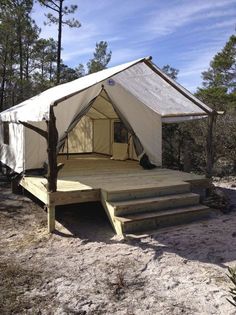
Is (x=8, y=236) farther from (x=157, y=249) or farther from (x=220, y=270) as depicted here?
(x=220, y=270)

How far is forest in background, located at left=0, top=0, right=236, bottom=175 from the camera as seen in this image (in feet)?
34.0

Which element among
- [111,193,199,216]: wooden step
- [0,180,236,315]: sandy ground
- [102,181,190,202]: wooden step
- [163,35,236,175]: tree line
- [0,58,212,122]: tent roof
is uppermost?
[0,58,212,122]: tent roof

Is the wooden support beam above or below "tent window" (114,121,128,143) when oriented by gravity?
below

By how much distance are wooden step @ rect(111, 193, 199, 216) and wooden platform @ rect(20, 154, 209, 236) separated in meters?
0.17

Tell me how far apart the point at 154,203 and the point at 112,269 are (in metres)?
1.76

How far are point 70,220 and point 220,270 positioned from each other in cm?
300

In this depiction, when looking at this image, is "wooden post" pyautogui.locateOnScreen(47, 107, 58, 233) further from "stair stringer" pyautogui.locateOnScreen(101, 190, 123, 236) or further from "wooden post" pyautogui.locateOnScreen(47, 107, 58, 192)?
"stair stringer" pyautogui.locateOnScreen(101, 190, 123, 236)

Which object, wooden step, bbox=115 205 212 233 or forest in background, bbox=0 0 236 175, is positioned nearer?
wooden step, bbox=115 205 212 233

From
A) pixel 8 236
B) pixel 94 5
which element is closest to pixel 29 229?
pixel 8 236

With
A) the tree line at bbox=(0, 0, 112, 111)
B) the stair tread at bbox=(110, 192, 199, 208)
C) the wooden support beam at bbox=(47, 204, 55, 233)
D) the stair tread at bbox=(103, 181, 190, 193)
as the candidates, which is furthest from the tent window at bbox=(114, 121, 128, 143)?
the tree line at bbox=(0, 0, 112, 111)

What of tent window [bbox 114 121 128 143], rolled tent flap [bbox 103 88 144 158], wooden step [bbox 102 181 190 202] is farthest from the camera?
tent window [bbox 114 121 128 143]

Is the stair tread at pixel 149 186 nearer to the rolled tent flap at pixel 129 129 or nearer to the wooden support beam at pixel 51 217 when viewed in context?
the wooden support beam at pixel 51 217

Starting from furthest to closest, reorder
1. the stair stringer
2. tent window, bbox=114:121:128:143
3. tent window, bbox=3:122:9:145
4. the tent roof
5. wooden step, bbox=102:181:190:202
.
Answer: tent window, bbox=114:121:128:143
tent window, bbox=3:122:9:145
the tent roof
wooden step, bbox=102:181:190:202
the stair stringer

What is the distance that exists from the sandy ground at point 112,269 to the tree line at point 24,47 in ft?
40.7
